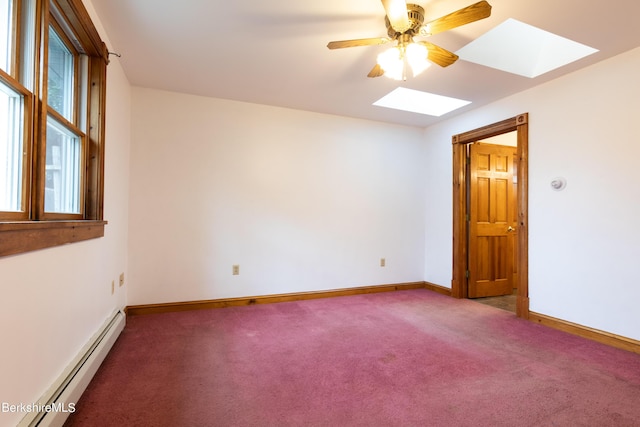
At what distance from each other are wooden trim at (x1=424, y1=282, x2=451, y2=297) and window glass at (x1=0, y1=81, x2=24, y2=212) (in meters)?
4.26

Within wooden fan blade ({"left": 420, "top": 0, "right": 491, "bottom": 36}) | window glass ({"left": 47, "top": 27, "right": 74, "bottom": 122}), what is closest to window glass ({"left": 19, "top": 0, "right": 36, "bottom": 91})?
window glass ({"left": 47, "top": 27, "right": 74, "bottom": 122})

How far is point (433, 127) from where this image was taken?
14.6 feet

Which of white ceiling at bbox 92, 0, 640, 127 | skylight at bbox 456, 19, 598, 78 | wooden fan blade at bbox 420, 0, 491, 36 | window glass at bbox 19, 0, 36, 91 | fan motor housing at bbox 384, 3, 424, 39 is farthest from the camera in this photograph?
skylight at bbox 456, 19, 598, 78

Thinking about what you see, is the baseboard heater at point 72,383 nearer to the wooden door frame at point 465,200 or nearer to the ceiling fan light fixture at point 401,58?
the ceiling fan light fixture at point 401,58

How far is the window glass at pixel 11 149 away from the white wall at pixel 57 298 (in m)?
0.25

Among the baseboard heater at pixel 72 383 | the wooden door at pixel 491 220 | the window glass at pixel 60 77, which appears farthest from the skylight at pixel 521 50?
the baseboard heater at pixel 72 383

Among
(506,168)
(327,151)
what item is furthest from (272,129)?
(506,168)

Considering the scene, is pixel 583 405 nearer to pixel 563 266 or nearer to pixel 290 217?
pixel 563 266

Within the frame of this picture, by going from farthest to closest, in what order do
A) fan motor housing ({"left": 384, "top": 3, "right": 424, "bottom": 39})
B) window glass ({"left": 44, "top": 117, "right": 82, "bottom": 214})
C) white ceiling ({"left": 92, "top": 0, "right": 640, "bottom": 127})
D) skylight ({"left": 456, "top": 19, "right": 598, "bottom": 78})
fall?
1. skylight ({"left": 456, "top": 19, "right": 598, "bottom": 78})
2. white ceiling ({"left": 92, "top": 0, "right": 640, "bottom": 127})
3. fan motor housing ({"left": 384, "top": 3, "right": 424, "bottom": 39})
4. window glass ({"left": 44, "top": 117, "right": 82, "bottom": 214})

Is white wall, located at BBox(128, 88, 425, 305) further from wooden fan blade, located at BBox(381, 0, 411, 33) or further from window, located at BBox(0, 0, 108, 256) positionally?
wooden fan blade, located at BBox(381, 0, 411, 33)

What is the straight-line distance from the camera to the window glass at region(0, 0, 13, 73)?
1.29 m

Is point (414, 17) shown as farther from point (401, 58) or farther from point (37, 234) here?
point (37, 234)

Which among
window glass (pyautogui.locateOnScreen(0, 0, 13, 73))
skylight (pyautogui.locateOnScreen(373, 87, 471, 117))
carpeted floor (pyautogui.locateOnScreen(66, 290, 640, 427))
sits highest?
skylight (pyautogui.locateOnScreen(373, 87, 471, 117))

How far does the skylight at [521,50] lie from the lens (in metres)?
2.60
